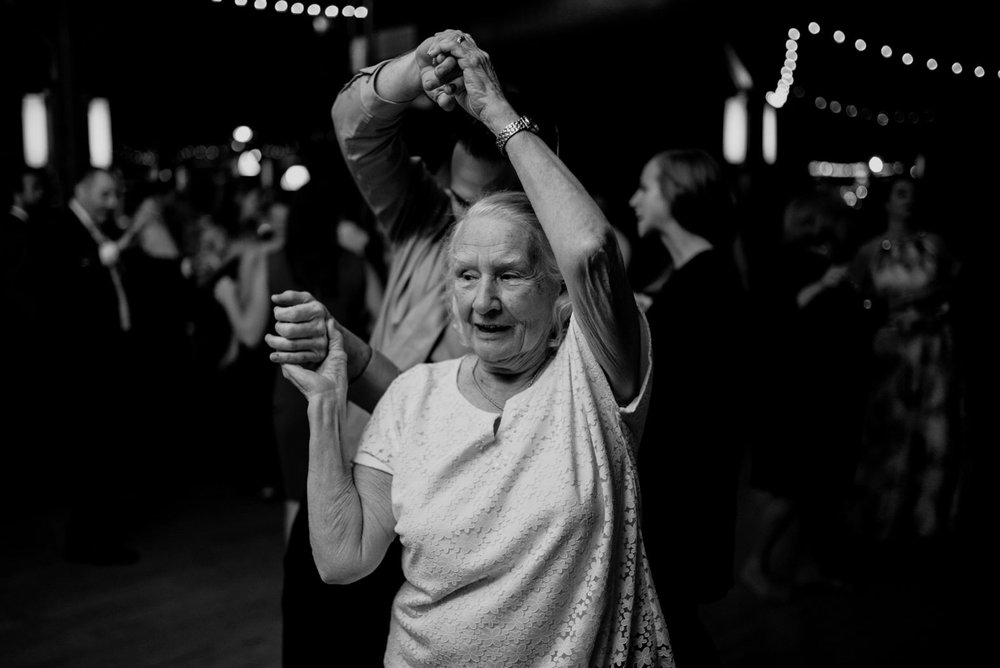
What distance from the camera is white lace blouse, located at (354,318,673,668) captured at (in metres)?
1.25

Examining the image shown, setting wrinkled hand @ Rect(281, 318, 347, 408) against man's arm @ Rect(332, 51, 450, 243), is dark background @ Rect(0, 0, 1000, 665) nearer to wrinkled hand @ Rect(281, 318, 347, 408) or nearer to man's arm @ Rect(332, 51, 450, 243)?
man's arm @ Rect(332, 51, 450, 243)

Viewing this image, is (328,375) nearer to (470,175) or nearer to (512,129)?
(512,129)

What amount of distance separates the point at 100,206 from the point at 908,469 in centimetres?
393

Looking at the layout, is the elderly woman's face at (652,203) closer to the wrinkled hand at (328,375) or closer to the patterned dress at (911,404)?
the wrinkled hand at (328,375)

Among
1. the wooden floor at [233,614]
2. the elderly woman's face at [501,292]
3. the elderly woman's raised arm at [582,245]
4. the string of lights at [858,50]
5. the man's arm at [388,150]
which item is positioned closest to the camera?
the elderly woman's raised arm at [582,245]

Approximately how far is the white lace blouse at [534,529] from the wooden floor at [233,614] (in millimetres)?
2143

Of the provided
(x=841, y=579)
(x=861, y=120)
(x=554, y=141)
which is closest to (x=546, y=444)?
(x=554, y=141)

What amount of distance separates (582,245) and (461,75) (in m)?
0.38

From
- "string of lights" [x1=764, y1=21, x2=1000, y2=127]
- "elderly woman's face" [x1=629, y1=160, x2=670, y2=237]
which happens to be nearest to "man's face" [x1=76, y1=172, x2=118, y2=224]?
"elderly woman's face" [x1=629, y1=160, x2=670, y2=237]

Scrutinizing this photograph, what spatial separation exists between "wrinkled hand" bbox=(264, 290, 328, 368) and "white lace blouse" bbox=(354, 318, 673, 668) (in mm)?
189

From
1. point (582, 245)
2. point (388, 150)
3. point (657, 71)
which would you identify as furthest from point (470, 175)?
point (657, 71)

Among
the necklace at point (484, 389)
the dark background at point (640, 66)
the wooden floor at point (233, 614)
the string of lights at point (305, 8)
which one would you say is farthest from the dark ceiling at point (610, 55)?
the necklace at point (484, 389)

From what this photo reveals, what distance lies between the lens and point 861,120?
1789 cm

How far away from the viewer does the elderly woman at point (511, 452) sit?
1.25 meters
